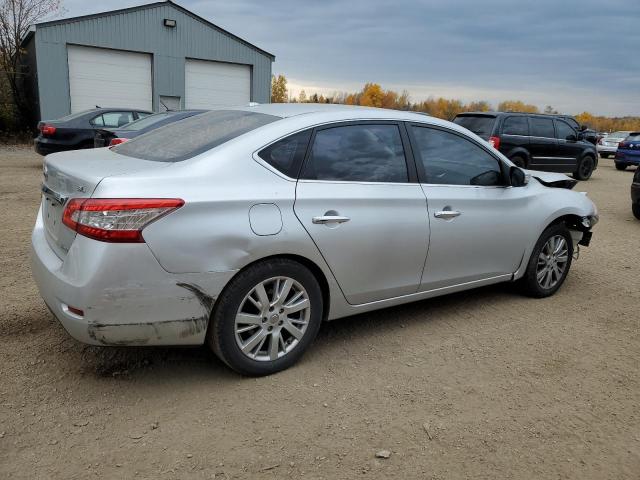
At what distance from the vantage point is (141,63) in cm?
2139

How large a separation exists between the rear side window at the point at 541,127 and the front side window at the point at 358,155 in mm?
10920

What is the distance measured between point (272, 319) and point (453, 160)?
1921 millimetres

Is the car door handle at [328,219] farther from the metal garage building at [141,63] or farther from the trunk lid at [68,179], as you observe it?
the metal garage building at [141,63]

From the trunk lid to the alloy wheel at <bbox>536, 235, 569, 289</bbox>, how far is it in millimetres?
3407

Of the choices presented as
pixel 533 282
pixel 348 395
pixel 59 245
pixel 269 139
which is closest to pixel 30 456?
pixel 59 245

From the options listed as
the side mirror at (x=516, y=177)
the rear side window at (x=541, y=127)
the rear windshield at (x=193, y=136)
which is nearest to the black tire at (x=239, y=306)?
the rear windshield at (x=193, y=136)

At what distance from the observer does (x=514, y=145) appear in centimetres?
1288

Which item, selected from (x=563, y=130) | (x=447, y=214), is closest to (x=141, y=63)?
(x=563, y=130)

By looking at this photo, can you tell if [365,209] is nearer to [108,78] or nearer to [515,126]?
[515,126]

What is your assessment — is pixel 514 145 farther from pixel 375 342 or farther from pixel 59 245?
pixel 59 245

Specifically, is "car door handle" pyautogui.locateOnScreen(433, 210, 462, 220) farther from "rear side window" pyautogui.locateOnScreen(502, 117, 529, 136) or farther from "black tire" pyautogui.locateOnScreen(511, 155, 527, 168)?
"black tire" pyautogui.locateOnScreen(511, 155, 527, 168)

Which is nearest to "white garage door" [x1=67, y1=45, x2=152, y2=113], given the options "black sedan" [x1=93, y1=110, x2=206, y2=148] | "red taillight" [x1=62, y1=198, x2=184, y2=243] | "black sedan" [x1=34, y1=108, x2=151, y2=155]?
"black sedan" [x1=34, y1=108, x2=151, y2=155]

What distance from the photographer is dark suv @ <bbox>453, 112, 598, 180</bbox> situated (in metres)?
12.7

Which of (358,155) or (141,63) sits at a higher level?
(141,63)
